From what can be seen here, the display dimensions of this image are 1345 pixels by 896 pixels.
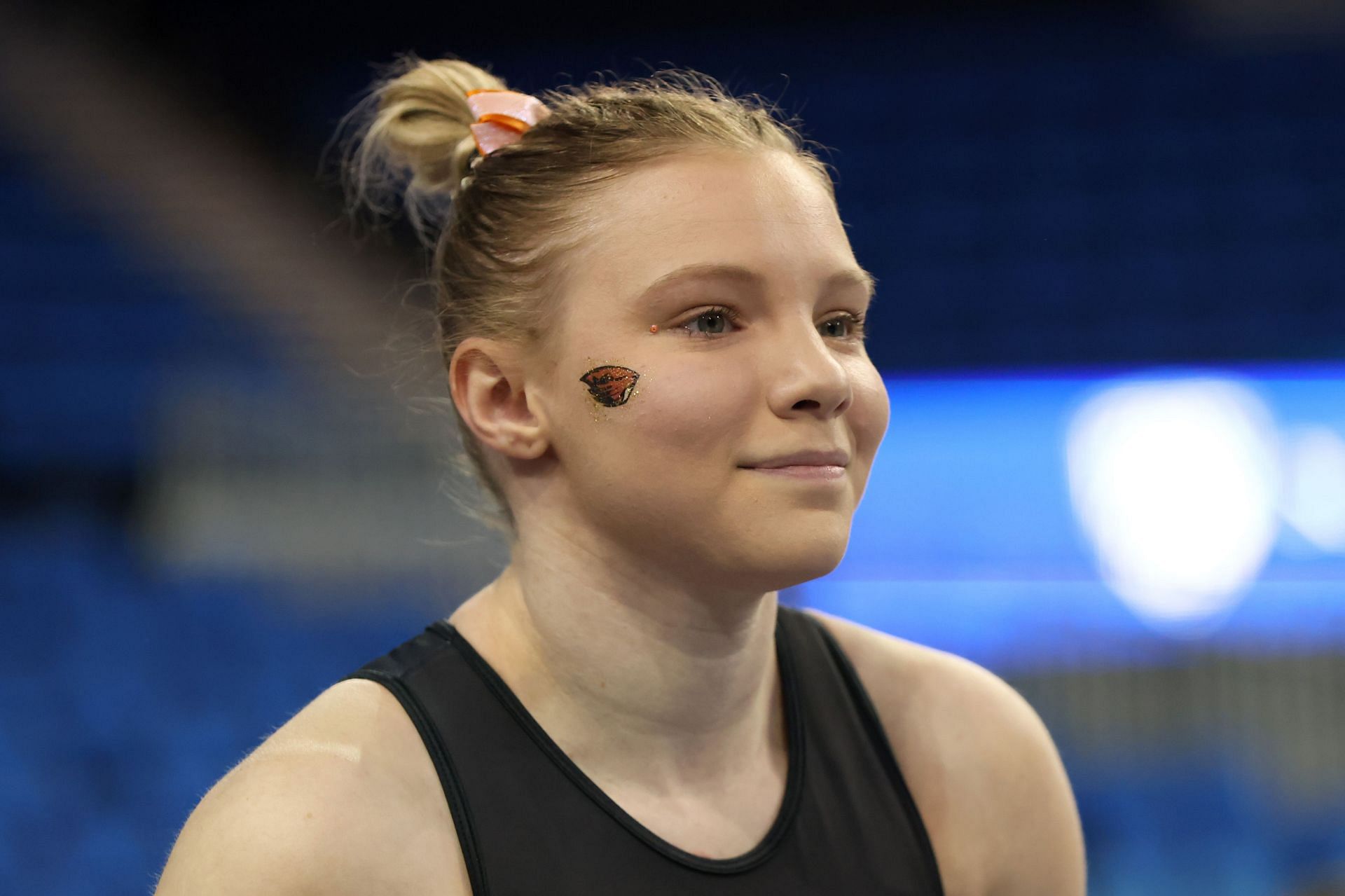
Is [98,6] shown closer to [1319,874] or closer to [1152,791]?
[1152,791]

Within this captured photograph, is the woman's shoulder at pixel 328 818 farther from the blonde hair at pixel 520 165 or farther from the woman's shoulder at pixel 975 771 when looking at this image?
the woman's shoulder at pixel 975 771

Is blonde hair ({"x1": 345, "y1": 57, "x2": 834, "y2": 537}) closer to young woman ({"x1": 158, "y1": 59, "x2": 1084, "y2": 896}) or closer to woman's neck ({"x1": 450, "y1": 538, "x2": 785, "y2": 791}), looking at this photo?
young woman ({"x1": 158, "y1": 59, "x2": 1084, "y2": 896})

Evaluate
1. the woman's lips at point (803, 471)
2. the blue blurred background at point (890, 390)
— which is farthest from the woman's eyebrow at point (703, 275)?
the blue blurred background at point (890, 390)

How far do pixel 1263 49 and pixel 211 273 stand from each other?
13.5 feet

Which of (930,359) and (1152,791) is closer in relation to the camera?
(1152,791)

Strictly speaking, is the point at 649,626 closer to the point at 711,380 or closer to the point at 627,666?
the point at 627,666

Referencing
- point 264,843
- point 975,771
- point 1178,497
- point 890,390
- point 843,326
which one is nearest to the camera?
point 264,843

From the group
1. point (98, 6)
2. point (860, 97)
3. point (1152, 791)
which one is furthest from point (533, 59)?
point (1152, 791)

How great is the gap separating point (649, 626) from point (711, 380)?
23 centimetres

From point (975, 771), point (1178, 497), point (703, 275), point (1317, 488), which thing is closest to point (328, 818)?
point (703, 275)

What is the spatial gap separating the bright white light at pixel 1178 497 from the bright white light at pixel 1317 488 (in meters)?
Result: 0.06

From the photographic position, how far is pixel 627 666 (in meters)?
1.05

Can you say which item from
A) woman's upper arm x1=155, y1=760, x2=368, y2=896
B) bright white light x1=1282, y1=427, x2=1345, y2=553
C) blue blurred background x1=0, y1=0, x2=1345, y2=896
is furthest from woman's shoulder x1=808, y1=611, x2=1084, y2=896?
bright white light x1=1282, y1=427, x2=1345, y2=553

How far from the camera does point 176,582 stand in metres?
4.00
